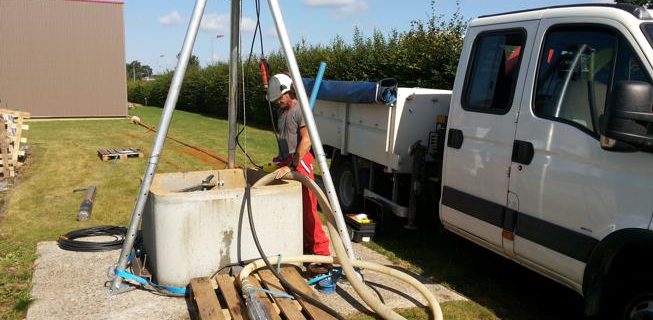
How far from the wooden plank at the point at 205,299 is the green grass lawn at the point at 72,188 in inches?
53.7

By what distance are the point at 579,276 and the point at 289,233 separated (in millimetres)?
2472

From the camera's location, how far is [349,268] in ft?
13.9

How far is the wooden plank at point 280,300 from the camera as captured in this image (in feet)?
→ 12.7

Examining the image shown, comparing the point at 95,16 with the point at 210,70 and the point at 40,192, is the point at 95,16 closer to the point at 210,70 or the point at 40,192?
the point at 210,70

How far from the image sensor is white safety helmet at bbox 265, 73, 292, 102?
527 cm

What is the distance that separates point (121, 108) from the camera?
84.8ft

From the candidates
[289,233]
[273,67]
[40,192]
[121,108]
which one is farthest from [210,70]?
[289,233]

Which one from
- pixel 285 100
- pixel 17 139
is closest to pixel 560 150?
pixel 285 100

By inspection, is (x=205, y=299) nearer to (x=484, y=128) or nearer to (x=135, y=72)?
(x=484, y=128)

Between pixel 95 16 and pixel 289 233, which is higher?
pixel 95 16

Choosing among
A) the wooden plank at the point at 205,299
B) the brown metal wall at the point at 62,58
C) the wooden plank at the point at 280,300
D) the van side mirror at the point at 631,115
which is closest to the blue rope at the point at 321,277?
the wooden plank at the point at 280,300

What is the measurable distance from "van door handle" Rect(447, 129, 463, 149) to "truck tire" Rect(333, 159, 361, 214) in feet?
7.48

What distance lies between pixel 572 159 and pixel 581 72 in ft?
2.10

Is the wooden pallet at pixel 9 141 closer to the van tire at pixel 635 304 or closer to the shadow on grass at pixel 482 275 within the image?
the shadow on grass at pixel 482 275
